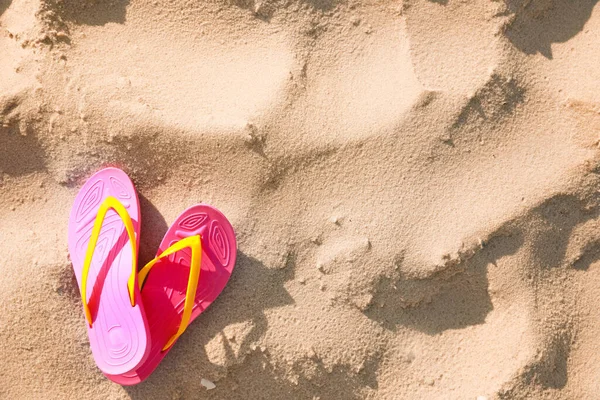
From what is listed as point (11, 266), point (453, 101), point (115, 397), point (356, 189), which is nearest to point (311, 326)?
point (356, 189)

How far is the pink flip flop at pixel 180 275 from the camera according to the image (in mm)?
1536

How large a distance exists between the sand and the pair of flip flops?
0.15 feet

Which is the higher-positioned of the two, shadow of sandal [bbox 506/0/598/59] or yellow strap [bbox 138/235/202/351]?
shadow of sandal [bbox 506/0/598/59]

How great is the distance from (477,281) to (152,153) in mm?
985

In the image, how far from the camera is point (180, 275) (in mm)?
1578

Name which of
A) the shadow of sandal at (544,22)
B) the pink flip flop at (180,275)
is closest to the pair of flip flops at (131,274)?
the pink flip flop at (180,275)

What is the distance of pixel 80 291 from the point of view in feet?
5.13

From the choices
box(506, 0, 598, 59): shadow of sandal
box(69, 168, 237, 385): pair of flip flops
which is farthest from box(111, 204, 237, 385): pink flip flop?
box(506, 0, 598, 59): shadow of sandal

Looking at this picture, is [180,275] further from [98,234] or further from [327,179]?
[327,179]

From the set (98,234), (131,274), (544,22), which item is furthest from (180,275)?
(544,22)

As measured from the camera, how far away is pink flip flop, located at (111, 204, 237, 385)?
5.04 feet

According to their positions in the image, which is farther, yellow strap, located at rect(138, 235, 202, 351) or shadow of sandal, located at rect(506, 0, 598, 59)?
shadow of sandal, located at rect(506, 0, 598, 59)

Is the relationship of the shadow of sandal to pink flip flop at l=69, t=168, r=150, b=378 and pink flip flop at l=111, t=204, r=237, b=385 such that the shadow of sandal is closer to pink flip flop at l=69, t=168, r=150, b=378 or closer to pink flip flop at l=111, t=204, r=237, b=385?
pink flip flop at l=111, t=204, r=237, b=385

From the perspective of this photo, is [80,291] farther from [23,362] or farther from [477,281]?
[477,281]
